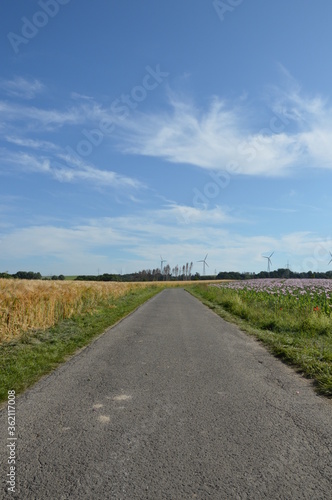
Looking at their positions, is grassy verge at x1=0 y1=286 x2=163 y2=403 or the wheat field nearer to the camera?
grassy verge at x1=0 y1=286 x2=163 y2=403

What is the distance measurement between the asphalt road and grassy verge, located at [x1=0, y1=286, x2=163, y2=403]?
424mm

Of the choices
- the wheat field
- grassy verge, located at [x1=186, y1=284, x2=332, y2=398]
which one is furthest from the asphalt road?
the wheat field

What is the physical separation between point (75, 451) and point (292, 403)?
3.16 meters

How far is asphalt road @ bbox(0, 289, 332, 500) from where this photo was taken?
126 inches

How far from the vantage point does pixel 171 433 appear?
13.9 feet

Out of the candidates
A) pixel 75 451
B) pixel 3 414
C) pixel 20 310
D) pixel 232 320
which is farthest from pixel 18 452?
pixel 232 320

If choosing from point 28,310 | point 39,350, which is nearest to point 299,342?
point 39,350

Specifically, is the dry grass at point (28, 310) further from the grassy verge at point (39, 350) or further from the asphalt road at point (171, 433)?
the asphalt road at point (171, 433)

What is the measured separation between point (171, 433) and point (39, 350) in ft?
18.8

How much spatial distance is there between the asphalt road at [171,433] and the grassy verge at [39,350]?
424 millimetres

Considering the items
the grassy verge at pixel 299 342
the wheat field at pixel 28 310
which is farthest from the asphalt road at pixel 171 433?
the wheat field at pixel 28 310

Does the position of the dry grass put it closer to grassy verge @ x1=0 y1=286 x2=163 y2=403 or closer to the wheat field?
the wheat field

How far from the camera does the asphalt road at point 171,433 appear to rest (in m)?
3.19

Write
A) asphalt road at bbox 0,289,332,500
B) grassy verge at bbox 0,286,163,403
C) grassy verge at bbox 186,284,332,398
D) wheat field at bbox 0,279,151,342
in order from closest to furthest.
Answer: asphalt road at bbox 0,289,332,500, grassy verge at bbox 0,286,163,403, grassy verge at bbox 186,284,332,398, wheat field at bbox 0,279,151,342
